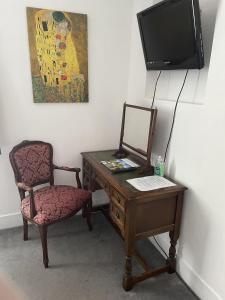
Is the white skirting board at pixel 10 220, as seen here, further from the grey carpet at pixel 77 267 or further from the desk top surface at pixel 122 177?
the desk top surface at pixel 122 177

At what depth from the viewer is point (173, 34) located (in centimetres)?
156

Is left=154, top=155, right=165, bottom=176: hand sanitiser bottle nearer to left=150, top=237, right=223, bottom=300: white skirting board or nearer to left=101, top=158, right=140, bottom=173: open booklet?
left=101, top=158, right=140, bottom=173: open booklet

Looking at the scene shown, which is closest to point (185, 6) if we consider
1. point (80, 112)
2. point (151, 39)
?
point (151, 39)

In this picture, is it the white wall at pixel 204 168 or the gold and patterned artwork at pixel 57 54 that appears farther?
the gold and patterned artwork at pixel 57 54

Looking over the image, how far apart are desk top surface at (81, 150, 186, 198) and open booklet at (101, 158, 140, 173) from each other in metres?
0.03

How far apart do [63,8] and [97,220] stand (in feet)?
6.86

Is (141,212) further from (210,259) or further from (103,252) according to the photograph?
(103,252)

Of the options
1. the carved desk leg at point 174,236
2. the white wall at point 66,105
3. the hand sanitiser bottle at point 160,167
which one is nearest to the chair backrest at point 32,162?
the white wall at point 66,105

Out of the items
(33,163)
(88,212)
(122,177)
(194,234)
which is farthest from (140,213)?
(33,163)

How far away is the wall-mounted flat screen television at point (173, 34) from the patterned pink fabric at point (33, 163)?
127cm

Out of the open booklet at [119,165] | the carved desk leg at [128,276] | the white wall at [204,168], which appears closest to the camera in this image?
the white wall at [204,168]

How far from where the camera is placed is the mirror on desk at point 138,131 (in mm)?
1850

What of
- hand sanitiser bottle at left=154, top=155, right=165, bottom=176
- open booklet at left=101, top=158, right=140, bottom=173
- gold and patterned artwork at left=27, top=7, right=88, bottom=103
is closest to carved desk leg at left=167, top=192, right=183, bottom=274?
hand sanitiser bottle at left=154, top=155, right=165, bottom=176

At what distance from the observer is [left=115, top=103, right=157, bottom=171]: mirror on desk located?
1850 mm
